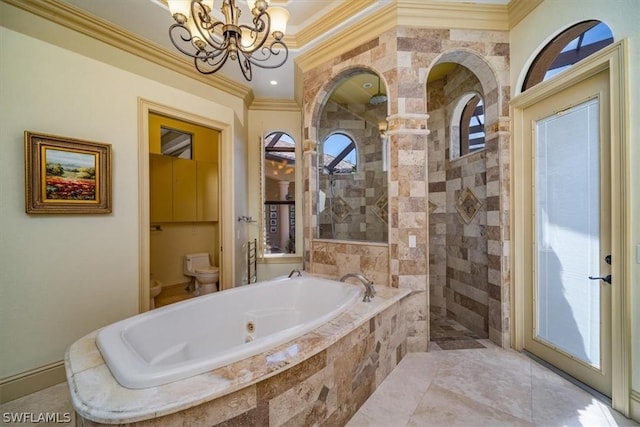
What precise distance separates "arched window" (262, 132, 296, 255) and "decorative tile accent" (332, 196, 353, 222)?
0.72 meters

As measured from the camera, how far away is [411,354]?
2273mm

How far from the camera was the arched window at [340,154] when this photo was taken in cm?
Result: 349

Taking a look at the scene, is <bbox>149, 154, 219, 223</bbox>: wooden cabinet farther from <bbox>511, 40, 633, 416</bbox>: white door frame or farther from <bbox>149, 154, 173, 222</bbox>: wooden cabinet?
<bbox>511, 40, 633, 416</bbox>: white door frame

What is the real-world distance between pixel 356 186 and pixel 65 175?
117 inches

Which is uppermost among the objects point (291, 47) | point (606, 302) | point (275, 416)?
point (291, 47)

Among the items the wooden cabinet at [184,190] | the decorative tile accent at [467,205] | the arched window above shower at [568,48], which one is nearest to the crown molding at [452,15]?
the arched window above shower at [568,48]

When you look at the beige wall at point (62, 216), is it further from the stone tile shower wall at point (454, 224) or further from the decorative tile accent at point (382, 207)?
the stone tile shower wall at point (454, 224)

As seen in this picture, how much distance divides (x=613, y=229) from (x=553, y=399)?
3.76 ft

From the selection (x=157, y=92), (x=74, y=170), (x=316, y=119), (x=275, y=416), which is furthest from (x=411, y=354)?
(x=157, y=92)

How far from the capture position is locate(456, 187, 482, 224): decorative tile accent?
9.10 feet

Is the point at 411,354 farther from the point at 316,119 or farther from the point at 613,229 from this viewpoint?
the point at 316,119

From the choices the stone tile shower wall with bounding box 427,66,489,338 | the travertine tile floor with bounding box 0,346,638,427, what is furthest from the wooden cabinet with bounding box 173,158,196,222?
the stone tile shower wall with bounding box 427,66,489,338

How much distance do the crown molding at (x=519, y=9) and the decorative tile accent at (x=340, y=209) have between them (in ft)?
7.74

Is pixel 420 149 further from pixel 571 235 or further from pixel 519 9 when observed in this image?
pixel 519 9
